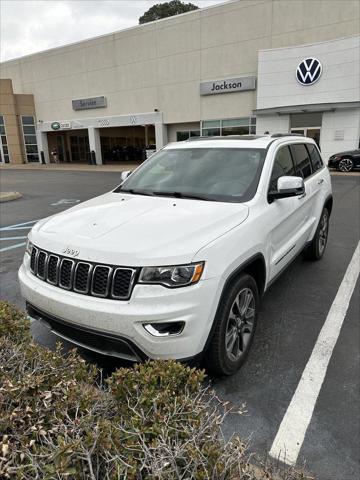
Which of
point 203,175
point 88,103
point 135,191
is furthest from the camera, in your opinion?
point 88,103

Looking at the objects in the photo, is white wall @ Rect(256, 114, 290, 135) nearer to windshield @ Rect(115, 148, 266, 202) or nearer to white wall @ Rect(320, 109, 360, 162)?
white wall @ Rect(320, 109, 360, 162)

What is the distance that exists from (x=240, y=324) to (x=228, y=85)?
2535cm

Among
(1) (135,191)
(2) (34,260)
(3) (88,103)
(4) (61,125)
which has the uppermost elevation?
(3) (88,103)

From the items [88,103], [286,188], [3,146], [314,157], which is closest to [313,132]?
[88,103]

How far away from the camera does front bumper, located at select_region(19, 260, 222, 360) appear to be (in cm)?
237

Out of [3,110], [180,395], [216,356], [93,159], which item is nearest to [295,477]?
[180,395]

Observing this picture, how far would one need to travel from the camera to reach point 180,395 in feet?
5.28

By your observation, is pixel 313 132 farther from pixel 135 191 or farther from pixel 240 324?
pixel 240 324

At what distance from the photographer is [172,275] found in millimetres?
2414

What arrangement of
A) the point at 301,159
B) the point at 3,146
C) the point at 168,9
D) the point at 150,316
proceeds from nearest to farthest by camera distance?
1. the point at 150,316
2. the point at 301,159
3. the point at 3,146
4. the point at 168,9

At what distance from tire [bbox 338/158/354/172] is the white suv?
58.4ft

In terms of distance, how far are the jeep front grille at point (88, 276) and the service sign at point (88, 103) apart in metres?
31.2

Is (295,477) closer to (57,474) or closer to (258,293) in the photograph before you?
(57,474)

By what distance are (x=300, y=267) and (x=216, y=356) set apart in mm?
3169
